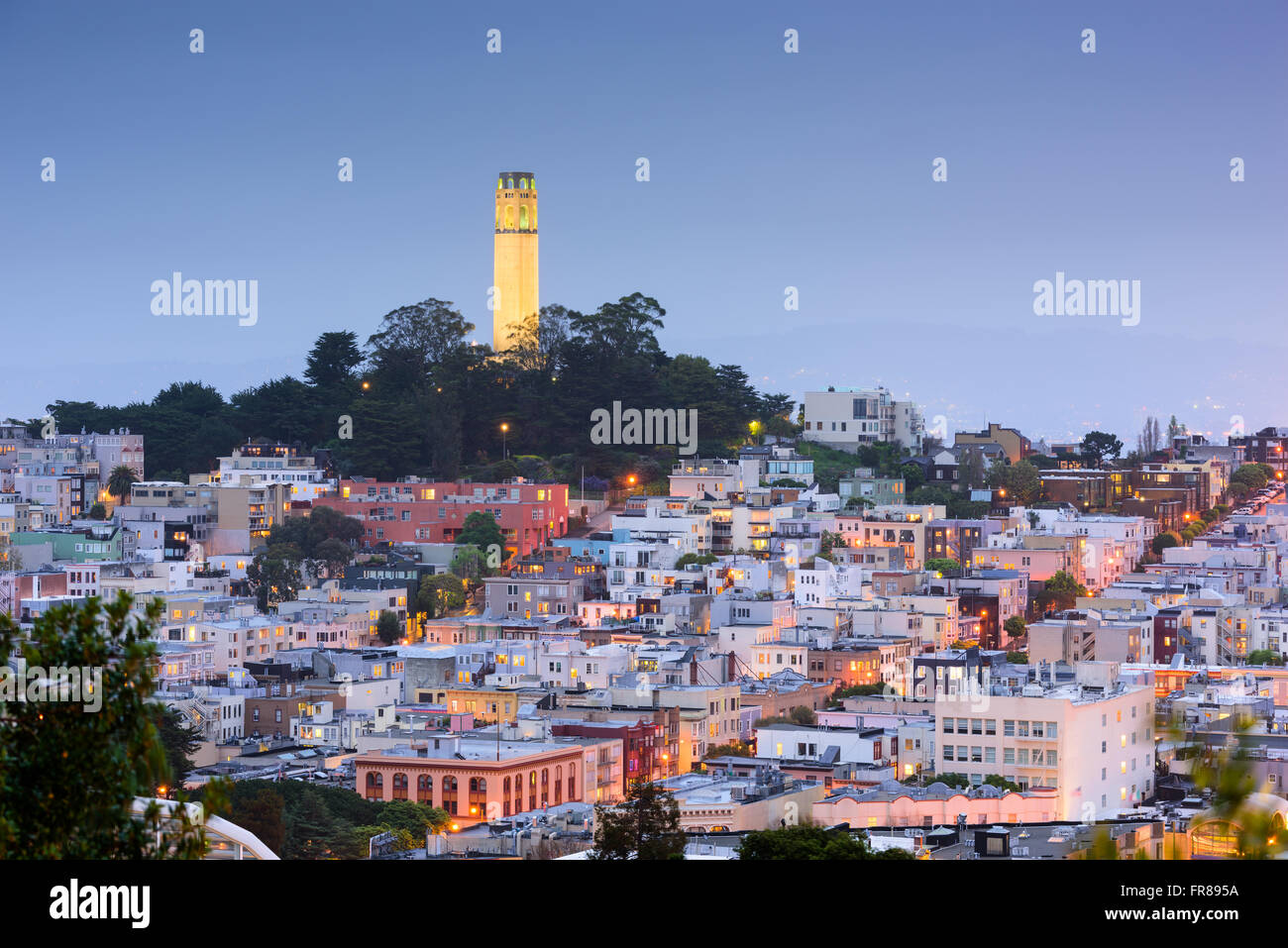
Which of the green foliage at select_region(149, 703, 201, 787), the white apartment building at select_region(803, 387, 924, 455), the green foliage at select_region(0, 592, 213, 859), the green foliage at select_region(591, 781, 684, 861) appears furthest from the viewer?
the white apartment building at select_region(803, 387, 924, 455)

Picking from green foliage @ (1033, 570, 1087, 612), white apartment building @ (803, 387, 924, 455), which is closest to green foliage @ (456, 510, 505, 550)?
green foliage @ (1033, 570, 1087, 612)

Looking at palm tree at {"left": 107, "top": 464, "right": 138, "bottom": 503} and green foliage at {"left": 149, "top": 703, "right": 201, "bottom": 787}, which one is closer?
green foliage at {"left": 149, "top": 703, "right": 201, "bottom": 787}

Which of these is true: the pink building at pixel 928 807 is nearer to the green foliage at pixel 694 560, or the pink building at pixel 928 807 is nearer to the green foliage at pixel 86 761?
the green foliage at pixel 86 761

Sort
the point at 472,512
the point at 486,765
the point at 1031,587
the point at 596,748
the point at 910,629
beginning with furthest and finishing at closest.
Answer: the point at 472,512
the point at 1031,587
the point at 910,629
the point at 596,748
the point at 486,765

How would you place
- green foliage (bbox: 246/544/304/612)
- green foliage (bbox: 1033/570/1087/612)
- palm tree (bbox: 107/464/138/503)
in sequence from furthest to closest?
palm tree (bbox: 107/464/138/503) < green foliage (bbox: 246/544/304/612) < green foliage (bbox: 1033/570/1087/612)

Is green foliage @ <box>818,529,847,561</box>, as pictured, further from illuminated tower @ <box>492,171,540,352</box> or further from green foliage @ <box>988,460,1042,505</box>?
illuminated tower @ <box>492,171,540,352</box>

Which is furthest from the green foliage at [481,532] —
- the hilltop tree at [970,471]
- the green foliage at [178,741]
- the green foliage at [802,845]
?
the green foliage at [802,845]
